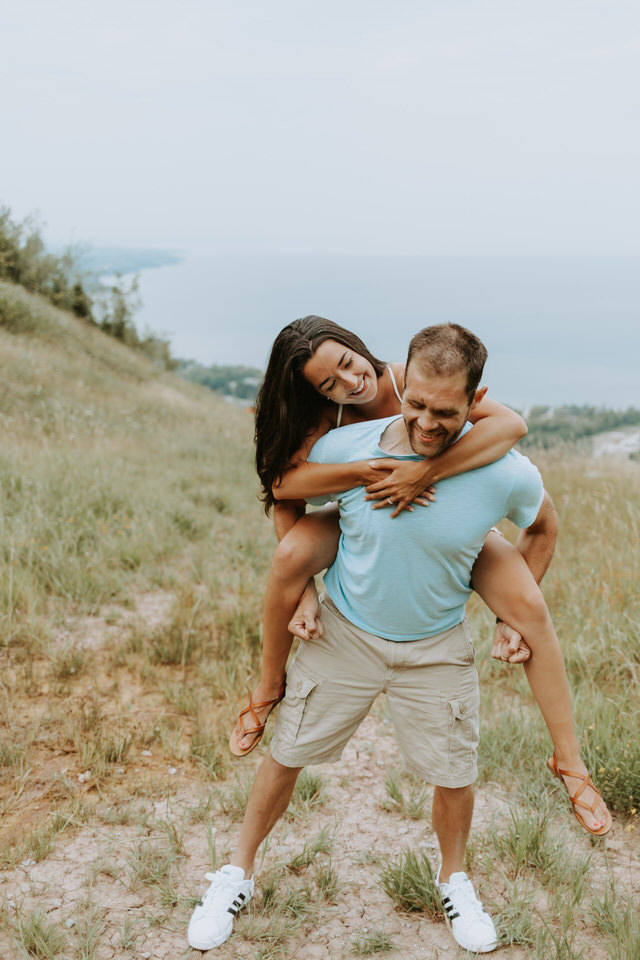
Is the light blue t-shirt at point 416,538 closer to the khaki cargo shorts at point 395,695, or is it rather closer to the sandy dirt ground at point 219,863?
the khaki cargo shorts at point 395,695

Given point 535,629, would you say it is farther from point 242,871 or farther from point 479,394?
point 242,871

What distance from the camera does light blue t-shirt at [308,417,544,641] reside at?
1.93m

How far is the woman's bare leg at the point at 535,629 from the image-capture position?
2.04 meters

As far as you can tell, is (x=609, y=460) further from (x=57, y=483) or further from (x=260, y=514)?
(x=57, y=483)

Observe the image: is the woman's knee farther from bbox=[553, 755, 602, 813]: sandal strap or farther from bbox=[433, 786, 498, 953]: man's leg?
bbox=[553, 755, 602, 813]: sandal strap

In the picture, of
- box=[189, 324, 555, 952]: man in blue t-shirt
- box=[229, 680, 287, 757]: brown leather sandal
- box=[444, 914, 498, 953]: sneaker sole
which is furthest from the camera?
box=[229, 680, 287, 757]: brown leather sandal

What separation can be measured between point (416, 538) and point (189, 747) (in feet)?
5.91

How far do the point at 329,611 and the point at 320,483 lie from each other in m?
0.40

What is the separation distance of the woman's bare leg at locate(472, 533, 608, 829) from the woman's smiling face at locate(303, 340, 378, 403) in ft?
1.87

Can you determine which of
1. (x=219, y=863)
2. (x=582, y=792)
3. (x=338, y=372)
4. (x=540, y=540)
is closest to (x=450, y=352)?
(x=338, y=372)

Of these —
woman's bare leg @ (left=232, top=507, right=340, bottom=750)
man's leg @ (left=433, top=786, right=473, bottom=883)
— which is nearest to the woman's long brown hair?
woman's bare leg @ (left=232, top=507, right=340, bottom=750)

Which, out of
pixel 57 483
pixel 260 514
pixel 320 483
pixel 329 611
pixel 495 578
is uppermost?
pixel 320 483

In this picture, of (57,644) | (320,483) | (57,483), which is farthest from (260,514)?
(320,483)

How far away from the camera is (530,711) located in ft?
11.4
